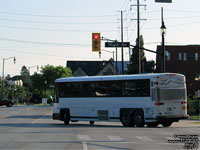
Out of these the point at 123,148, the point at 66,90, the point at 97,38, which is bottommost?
the point at 123,148

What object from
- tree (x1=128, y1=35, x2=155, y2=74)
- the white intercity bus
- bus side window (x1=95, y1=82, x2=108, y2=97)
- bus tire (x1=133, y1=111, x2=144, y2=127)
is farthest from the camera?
tree (x1=128, y1=35, x2=155, y2=74)

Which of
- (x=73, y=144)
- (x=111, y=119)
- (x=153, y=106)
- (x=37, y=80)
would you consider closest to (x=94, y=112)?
(x=111, y=119)

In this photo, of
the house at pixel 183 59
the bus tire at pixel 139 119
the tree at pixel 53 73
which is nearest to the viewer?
the bus tire at pixel 139 119

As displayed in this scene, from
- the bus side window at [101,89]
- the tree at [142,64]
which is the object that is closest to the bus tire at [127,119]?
the bus side window at [101,89]

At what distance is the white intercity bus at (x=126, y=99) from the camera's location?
Result: 26.8 metres

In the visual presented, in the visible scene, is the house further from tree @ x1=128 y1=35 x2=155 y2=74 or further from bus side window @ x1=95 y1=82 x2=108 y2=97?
bus side window @ x1=95 y1=82 x2=108 y2=97

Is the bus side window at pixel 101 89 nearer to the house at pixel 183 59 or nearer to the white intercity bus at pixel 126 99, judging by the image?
the white intercity bus at pixel 126 99

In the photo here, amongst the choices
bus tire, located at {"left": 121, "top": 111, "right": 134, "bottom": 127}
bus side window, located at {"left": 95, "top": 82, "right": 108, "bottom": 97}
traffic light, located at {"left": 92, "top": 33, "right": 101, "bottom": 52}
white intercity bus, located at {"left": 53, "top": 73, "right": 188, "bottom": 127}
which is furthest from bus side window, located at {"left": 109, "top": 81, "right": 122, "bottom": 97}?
traffic light, located at {"left": 92, "top": 33, "right": 101, "bottom": 52}

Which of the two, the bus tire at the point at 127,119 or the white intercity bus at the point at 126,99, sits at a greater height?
the white intercity bus at the point at 126,99

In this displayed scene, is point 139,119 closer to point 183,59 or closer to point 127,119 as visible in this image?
point 127,119

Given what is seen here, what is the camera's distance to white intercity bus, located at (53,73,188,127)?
26.8 meters

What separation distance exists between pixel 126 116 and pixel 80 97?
415 cm

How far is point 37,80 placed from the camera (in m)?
145

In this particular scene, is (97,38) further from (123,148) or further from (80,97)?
(123,148)
